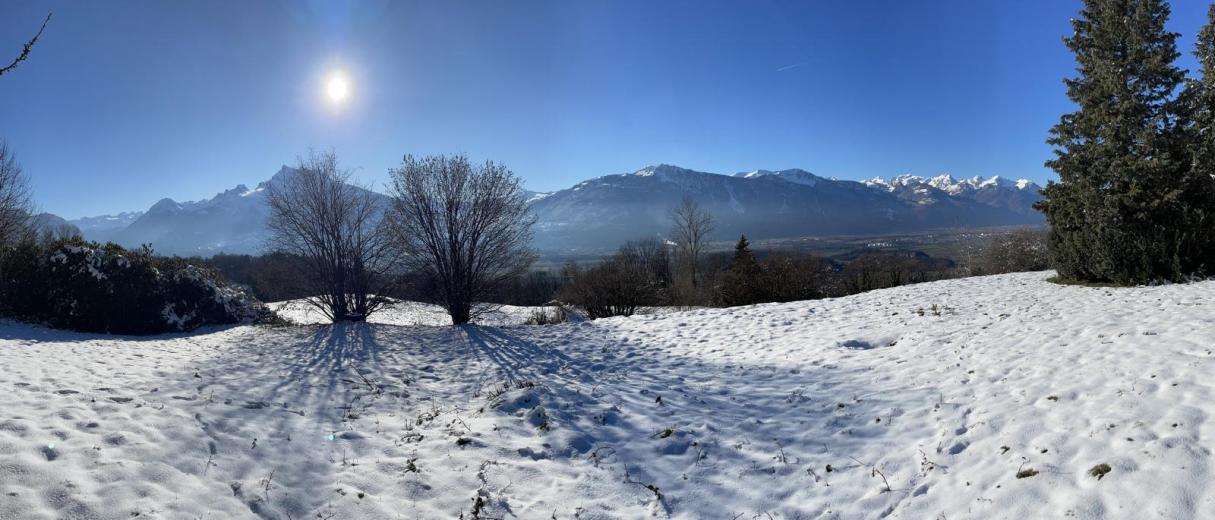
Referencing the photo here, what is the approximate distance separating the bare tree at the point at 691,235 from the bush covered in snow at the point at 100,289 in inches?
1428

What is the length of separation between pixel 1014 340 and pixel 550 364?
28.3 ft

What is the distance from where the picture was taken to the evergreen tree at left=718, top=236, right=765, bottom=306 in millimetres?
26750

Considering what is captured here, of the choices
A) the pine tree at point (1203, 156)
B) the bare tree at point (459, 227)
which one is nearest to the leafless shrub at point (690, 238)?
the bare tree at point (459, 227)

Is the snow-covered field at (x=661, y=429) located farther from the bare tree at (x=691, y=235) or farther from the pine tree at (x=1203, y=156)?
the bare tree at (x=691, y=235)

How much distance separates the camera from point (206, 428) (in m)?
5.54

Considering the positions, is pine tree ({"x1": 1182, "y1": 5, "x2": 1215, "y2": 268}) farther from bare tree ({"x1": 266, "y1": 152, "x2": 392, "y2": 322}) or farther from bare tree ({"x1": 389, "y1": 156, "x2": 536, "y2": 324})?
bare tree ({"x1": 266, "y1": 152, "x2": 392, "y2": 322})

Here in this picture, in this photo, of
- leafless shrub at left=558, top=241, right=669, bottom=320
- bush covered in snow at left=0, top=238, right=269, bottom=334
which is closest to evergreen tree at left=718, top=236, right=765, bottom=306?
leafless shrub at left=558, top=241, right=669, bottom=320

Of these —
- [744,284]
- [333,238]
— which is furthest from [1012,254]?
[333,238]

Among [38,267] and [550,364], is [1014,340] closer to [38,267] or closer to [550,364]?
[550,364]

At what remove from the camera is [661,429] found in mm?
6309

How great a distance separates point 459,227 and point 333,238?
5.06m

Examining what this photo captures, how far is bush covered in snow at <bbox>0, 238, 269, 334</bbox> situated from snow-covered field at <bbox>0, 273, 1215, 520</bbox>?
19.1ft

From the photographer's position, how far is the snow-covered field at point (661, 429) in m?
4.02

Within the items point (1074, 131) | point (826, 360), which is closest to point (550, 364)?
point (826, 360)
